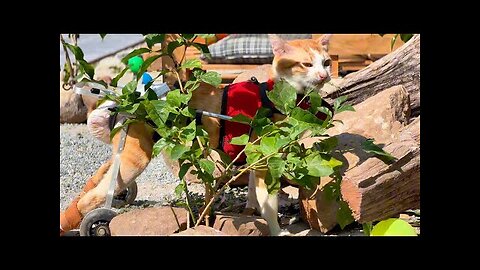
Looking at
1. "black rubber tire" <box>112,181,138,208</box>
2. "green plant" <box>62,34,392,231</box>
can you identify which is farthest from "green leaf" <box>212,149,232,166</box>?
"black rubber tire" <box>112,181,138,208</box>

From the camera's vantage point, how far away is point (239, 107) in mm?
2672

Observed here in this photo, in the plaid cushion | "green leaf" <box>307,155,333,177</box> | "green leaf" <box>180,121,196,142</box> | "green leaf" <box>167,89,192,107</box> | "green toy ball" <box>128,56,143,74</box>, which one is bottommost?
"green leaf" <box>307,155,333,177</box>

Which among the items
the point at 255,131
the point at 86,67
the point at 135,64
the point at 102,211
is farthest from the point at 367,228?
the point at 135,64

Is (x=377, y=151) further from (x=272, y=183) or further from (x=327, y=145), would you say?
(x=272, y=183)

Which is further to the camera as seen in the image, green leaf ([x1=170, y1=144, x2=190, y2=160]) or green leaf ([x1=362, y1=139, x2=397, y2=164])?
green leaf ([x1=362, y1=139, x2=397, y2=164])

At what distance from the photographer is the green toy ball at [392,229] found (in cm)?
A: 239

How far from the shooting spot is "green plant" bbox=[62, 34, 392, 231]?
2.23 metres

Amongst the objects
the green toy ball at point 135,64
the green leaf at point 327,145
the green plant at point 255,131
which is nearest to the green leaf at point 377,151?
the green plant at point 255,131

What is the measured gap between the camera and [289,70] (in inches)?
108

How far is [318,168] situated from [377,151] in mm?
395

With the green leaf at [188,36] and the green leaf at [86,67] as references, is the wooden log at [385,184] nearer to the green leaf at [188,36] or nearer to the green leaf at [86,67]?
the green leaf at [188,36]

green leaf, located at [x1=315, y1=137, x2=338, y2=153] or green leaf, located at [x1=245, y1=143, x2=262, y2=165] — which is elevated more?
green leaf, located at [x1=315, y1=137, x2=338, y2=153]

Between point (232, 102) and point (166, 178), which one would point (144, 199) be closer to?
point (166, 178)

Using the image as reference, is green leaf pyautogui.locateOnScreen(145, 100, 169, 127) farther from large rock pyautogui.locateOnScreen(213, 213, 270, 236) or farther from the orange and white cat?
large rock pyautogui.locateOnScreen(213, 213, 270, 236)
